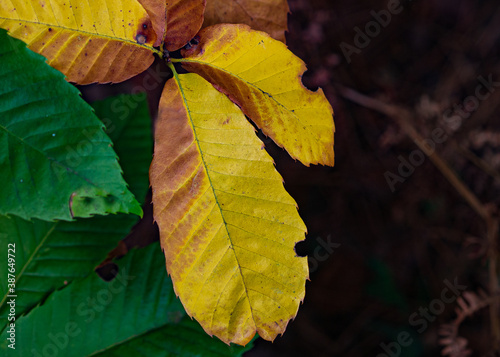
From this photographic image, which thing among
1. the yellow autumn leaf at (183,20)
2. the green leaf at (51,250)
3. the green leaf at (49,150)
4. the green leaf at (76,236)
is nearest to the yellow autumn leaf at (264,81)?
the yellow autumn leaf at (183,20)

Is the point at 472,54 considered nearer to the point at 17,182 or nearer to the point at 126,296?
the point at 126,296

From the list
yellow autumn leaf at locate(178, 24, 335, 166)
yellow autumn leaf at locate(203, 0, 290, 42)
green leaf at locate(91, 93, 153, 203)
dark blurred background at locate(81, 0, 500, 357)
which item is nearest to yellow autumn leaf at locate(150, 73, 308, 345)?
yellow autumn leaf at locate(178, 24, 335, 166)

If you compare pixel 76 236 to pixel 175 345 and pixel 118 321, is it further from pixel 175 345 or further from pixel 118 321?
pixel 175 345

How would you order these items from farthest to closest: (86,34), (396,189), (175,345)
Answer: (396,189)
(175,345)
(86,34)

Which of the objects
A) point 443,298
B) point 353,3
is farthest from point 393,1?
point 443,298

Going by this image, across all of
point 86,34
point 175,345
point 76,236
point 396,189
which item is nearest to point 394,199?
point 396,189

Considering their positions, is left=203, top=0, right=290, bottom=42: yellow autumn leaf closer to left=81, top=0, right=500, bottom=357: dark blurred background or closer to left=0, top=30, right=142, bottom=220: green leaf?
left=0, top=30, right=142, bottom=220: green leaf
